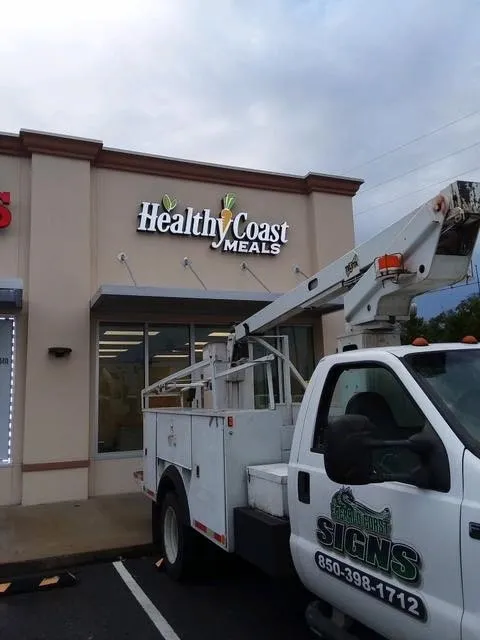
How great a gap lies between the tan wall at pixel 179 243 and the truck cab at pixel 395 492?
8117 mm

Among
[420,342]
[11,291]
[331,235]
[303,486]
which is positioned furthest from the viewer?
[331,235]

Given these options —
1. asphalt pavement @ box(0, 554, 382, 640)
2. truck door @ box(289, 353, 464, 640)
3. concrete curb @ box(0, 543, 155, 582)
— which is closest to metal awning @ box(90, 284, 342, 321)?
concrete curb @ box(0, 543, 155, 582)

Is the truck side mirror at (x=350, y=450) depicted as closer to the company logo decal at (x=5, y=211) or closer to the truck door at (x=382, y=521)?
the truck door at (x=382, y=521)

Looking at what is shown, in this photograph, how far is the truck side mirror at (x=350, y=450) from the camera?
2.60 meters

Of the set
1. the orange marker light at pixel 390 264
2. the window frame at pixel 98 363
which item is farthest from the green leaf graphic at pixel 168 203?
the orange marker light at pixel 390 264

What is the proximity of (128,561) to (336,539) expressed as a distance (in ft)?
13.8

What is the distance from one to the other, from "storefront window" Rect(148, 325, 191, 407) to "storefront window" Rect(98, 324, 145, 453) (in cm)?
19

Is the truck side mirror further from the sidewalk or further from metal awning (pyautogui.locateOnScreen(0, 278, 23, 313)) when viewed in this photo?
metal awning (pyautogui.locateOnScreen(0, 278, 23, 313))

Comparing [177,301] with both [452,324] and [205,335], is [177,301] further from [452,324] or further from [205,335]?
[452,324]

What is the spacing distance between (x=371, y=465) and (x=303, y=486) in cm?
102

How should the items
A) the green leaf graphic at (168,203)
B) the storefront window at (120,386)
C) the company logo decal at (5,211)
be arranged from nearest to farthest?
the company logo decal at (5,211)
the storefront window at (120,386)
the green leaf graphic at (168,203)

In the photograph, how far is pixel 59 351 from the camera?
10.1 metres

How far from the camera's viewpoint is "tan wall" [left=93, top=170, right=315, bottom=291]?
11.3 m

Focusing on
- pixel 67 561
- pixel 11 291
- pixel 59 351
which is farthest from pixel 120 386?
pixel 67 561
